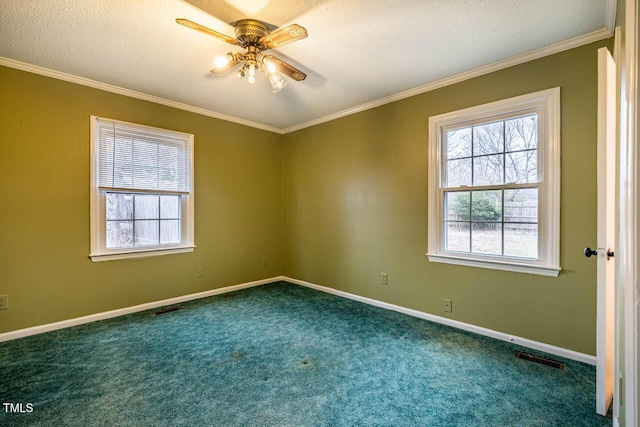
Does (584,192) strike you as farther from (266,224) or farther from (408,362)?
(266,224)

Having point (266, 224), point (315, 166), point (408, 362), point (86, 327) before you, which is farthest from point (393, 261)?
point (86, 327)

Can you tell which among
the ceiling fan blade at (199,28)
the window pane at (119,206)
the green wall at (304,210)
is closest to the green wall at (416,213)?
the green wall at (304,210)

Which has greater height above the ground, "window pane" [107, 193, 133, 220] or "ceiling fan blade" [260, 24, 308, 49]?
"ceiling fan blade" [260, 24, 308, 49]

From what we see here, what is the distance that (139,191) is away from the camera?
11.3 feet

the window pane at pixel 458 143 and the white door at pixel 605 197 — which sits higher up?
the window pane at pixel 458 143

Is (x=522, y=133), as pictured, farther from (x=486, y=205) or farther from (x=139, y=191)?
(x=139, y=191)

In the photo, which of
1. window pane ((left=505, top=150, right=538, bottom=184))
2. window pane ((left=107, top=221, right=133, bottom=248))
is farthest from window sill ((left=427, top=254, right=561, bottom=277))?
window pane ((left=107, top=221, right=133, bottom=248))

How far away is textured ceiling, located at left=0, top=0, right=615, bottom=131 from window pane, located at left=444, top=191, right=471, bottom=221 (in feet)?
3.86

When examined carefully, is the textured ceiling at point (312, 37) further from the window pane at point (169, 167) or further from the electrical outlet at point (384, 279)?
the electrical outlet at point (384, 279)

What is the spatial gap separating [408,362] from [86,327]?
3.05 metres

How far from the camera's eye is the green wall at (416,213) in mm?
2334

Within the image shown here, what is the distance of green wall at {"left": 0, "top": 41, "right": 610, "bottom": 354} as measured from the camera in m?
2.39

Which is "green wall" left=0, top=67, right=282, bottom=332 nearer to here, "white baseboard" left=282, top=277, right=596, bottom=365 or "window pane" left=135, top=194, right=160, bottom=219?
"window pane" left=135, top=194, right=160, bottom=219

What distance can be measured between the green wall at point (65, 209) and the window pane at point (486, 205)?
3.17m
